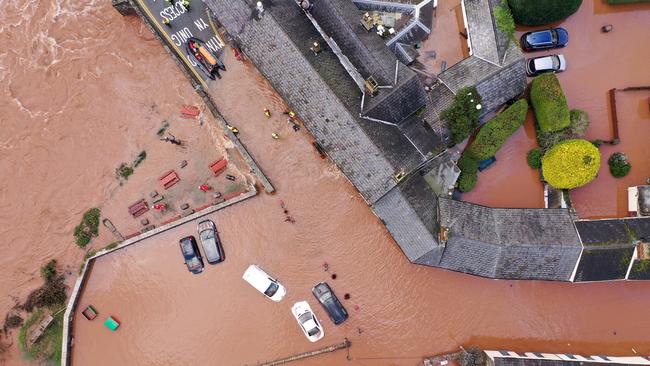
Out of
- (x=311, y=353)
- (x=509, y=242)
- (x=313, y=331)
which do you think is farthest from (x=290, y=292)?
(x=509, y=242)

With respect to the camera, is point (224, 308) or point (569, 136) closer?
→ point (569, 136)

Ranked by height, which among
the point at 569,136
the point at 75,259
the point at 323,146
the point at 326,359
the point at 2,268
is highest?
the point at 2,268

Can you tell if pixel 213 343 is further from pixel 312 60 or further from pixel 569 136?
pixel 569 136

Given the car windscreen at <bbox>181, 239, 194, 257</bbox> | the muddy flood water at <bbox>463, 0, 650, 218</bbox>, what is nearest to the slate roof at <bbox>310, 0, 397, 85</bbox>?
the muddy flood water at <bbox>463, 0, 650, 218</bbox>

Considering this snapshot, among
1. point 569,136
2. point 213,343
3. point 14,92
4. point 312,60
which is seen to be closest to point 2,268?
point 14,92

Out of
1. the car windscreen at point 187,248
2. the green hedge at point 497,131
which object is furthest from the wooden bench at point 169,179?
the green hedge at point 497,131

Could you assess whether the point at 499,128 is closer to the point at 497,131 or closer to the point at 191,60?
the point at 497,131
